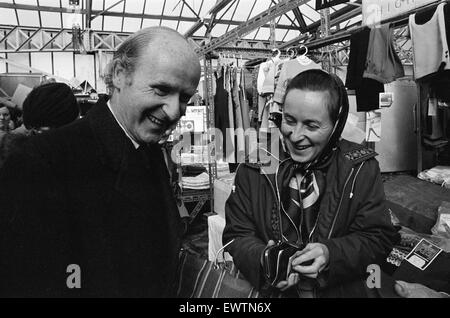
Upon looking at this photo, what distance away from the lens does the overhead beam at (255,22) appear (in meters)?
2.50

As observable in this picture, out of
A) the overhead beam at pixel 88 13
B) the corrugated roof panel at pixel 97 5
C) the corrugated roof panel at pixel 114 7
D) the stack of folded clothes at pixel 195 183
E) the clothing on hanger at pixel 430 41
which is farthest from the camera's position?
the corrugated roof panel at pixel 114 7

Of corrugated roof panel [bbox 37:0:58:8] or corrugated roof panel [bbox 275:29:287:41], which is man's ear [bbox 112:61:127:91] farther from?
corrugated roof panel [bbox 275:29:287:41]

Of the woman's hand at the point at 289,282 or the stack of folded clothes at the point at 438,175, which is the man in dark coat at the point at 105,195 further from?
the stack of folded clothes at the point at 438,175

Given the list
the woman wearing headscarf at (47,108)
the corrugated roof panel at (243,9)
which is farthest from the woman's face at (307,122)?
the corrugated roof panel at (243,9)

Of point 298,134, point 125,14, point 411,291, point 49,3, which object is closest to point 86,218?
point 298,134

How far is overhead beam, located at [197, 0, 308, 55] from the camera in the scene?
2.50m

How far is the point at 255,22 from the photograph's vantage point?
3.00 metres

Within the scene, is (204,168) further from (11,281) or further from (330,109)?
(11,281)

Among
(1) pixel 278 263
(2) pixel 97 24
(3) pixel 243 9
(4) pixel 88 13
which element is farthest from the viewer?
(3) pixel 243 9

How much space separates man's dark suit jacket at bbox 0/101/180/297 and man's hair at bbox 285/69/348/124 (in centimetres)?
57

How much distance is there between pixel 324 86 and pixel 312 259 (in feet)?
1.84

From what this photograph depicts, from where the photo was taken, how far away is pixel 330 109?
1209 mm

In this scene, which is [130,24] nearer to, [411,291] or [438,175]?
[438,175]

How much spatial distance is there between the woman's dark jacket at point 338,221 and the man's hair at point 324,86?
5.8 inches
